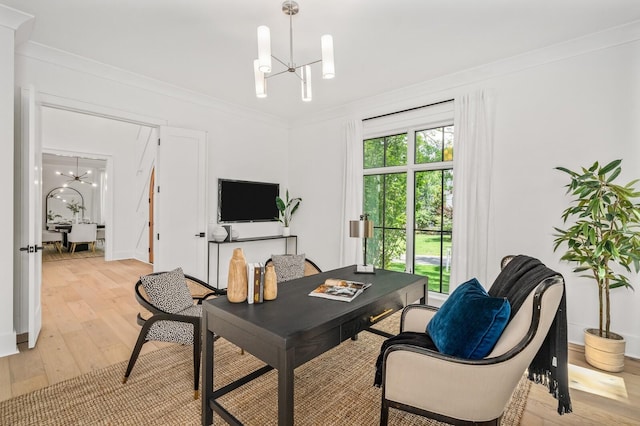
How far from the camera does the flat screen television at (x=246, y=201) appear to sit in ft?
14.9

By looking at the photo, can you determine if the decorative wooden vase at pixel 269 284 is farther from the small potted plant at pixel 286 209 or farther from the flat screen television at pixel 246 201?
the small potted plant at pixel 286 209

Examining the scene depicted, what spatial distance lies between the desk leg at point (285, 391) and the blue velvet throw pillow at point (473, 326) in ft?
2.54

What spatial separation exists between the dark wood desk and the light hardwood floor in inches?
45.7

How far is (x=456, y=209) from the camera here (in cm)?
345

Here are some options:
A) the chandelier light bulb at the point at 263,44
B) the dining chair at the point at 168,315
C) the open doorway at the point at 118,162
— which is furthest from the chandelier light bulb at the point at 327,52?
the open doorway at the point at 118,162

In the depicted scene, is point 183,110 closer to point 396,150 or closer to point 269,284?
point 396,150

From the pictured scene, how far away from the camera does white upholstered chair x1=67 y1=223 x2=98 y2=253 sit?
301 inches

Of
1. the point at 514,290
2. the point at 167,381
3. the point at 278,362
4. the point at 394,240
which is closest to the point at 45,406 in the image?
the point at 167,381

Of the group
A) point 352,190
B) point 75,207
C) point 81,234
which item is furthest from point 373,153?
point 75,207

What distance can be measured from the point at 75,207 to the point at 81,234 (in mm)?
2971

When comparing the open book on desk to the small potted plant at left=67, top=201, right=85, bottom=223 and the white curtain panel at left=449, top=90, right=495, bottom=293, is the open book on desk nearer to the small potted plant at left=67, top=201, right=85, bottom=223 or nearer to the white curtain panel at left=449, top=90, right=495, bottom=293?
the white curtain panel at left=449, top=90, right=495, bottom=293

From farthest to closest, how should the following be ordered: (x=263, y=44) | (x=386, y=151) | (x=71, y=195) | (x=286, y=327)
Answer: (x=71, y=195) < (x=386, y=151) < (x=263, y=44) < (x=286, y=327)

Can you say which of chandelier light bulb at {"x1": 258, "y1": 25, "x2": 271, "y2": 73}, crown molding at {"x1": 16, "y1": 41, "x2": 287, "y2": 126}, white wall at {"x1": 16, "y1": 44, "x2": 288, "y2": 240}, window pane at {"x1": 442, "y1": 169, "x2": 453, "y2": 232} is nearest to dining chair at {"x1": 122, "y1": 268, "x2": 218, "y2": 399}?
chandelier light bulb at {"x1": 258, "y1": 25, "x2": 271, "y2": 73}

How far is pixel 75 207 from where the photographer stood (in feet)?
32.4
